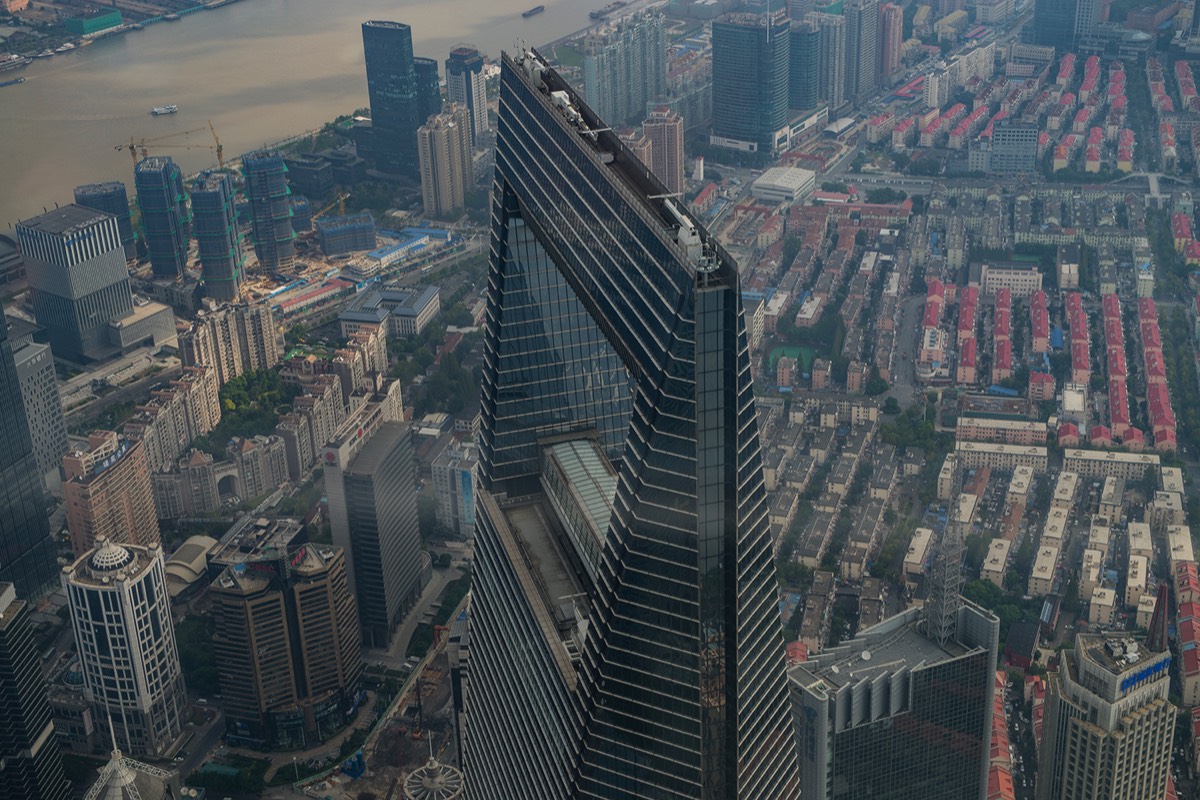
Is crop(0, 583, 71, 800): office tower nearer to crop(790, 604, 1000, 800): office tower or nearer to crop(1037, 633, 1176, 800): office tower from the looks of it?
crop(790, 604, 1000, 800): office tower

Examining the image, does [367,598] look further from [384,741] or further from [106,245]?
[106,245]

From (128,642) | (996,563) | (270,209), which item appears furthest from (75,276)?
(996,563)

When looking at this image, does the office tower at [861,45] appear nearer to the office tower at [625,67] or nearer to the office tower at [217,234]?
the office tower at [625,67]

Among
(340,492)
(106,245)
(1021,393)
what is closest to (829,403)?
(1021,393)

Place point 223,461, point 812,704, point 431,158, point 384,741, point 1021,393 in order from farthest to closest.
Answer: point 431,158, point 1021,393, point 223,461, point 384,741, point 812,704

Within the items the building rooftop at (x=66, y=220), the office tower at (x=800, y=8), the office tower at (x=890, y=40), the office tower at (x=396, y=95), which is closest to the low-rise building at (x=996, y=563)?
the building rooftop at (x=66, y=220)

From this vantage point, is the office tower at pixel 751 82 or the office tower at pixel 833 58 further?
the office tower at pixel 833 58
